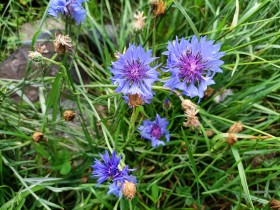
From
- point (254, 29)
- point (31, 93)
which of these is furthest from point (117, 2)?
point (254, 29)

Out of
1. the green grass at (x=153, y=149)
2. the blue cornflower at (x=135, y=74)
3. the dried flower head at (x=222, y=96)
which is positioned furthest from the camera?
the dried flower head at (x=222, y=96)

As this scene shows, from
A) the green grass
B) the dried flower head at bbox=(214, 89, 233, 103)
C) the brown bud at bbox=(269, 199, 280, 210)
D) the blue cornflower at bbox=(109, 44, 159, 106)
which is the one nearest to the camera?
the blue cornflower at bbox=(109, 44, 159, 106)

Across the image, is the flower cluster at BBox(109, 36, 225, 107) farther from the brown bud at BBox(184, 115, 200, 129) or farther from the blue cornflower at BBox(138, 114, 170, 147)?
the blue cornflower at BBox(138, 114, 170, 147)

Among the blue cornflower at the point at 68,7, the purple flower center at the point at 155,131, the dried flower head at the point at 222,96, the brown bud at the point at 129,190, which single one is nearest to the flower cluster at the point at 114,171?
the brown bud at the point at 129,190

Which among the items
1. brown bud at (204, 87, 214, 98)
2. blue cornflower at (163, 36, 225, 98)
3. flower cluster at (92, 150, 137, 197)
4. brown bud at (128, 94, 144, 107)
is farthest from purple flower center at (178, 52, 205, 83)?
brown bud at (204, 87, 214, 98)

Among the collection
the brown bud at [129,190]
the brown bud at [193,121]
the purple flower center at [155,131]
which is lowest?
the brown bud at [129,190]

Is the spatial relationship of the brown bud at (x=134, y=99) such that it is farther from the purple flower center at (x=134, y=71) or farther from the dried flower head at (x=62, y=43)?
the dried flower head at (x=62, y=43)
